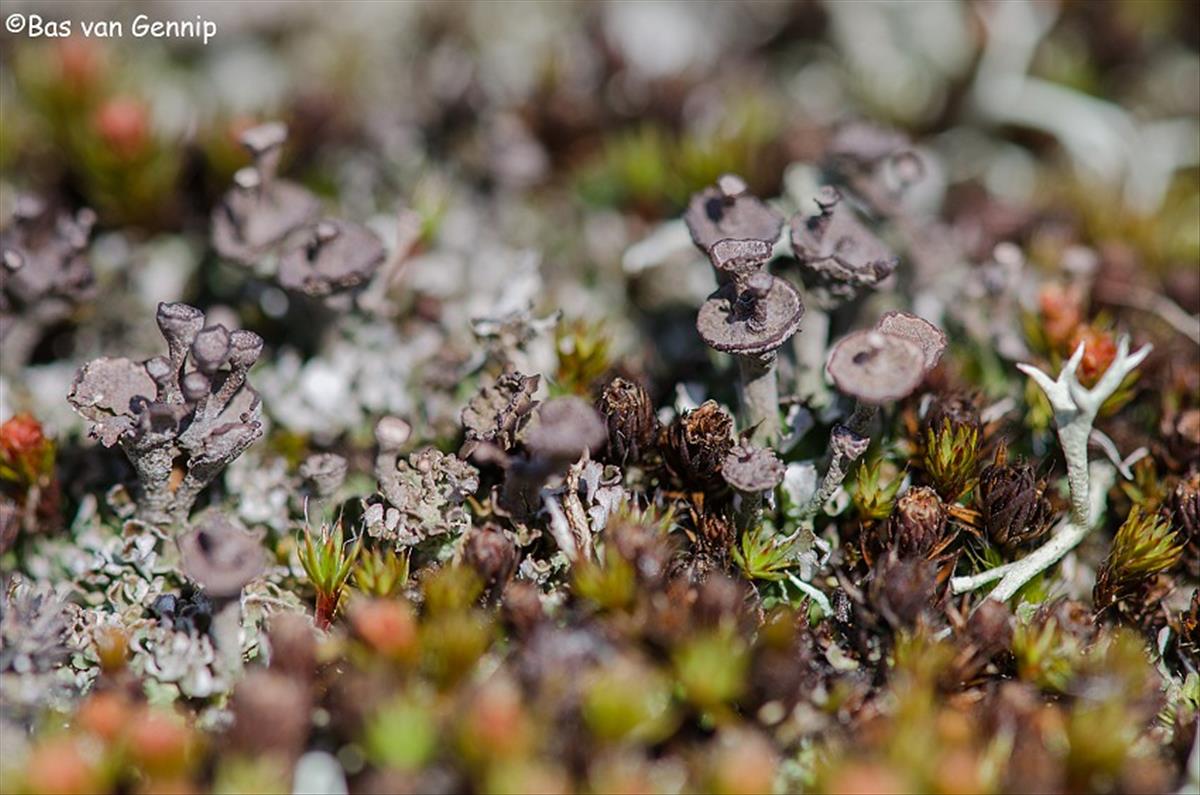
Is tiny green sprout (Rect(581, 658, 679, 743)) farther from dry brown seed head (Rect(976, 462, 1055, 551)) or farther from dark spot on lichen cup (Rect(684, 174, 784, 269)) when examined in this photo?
dark spot on lichen cup (Rect(684, 174, 784, 269))

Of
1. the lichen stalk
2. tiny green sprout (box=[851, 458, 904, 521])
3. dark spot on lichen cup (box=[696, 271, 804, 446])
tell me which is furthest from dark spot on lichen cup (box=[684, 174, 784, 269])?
tiny green sprout (box=[851, 458, 904, 521])

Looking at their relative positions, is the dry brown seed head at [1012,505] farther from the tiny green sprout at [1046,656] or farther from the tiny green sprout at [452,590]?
the tiny green sprout at [452,590]

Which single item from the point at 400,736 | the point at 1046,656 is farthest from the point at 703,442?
the point at 400,736

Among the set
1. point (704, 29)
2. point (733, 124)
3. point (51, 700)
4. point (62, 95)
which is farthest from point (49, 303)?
point (704, 29)

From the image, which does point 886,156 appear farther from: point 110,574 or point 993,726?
point 110,574

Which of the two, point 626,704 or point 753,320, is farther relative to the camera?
point 753,320

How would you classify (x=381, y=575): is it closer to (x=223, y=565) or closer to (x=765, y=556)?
(x=223, y=565)
